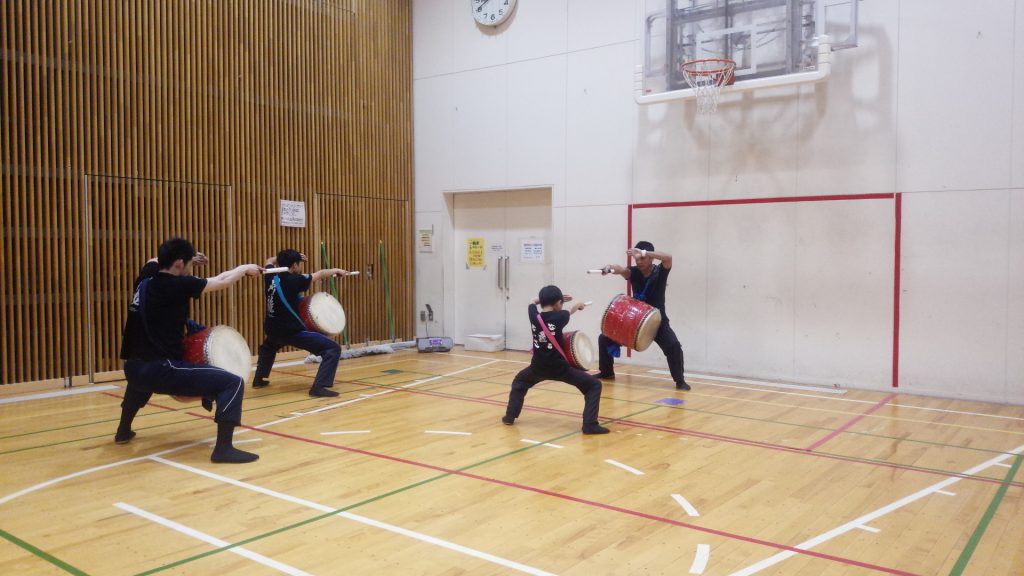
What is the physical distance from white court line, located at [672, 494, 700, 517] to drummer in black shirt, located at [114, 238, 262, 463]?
2939 millimetres

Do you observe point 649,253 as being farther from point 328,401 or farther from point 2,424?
point 2,424

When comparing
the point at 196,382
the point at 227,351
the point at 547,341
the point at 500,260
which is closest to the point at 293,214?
the point at 500,260

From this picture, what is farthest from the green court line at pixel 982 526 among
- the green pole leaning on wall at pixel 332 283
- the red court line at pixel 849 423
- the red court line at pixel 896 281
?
the green pole leaning on wall at pixel 332 283

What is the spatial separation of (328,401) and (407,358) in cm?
320

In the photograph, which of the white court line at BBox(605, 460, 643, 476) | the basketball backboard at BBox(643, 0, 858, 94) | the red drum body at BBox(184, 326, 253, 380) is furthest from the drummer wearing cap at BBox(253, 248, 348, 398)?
the basketball backboard at BBox(643, 0, 858, 94)

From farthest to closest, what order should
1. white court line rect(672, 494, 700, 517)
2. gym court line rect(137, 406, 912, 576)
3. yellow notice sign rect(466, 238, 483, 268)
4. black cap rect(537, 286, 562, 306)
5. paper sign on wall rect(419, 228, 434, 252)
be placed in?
paper sign on wall rect(419, 228, 434, 252) < yellow notice sign rect(466, 238, 483, 268) < black cap rect(537, 286, 562, 306) < white court line rect(672, 494, 700, 517) < gym court line rect(137, 406, 912, 576)

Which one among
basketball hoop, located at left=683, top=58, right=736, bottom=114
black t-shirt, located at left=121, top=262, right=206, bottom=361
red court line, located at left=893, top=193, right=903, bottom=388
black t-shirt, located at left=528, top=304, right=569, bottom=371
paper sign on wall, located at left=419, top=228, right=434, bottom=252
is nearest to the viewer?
black t-shirt, located at left=121, top=262, right=206, bottom=361

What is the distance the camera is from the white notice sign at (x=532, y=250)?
11.1 m

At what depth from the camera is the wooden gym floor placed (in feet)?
12.0

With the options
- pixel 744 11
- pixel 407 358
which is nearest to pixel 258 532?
pixel 407 358

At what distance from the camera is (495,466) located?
17.2ft

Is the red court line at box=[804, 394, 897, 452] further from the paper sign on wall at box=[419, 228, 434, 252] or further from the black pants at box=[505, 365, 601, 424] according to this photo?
the paper sign on wall at box=[419, 228, 434, 252]

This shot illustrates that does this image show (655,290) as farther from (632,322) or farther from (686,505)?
(686,505)

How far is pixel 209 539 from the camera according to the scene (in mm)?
3859
